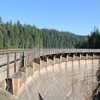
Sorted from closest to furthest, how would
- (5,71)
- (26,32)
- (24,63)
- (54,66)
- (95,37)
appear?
(5,71), (24,63), (54,66), (95,37), (26,32)

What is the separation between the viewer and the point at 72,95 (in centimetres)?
2541

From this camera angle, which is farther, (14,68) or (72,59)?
(72,59)

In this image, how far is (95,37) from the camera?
76.6 m

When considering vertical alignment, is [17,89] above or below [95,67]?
above

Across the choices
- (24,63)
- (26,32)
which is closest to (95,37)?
(26,32)

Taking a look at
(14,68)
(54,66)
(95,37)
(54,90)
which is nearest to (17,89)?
(14,68)

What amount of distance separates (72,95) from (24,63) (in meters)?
16.9

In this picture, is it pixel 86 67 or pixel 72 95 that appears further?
pixel 86 67

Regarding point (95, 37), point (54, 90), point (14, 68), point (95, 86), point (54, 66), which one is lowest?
point (95, 86)

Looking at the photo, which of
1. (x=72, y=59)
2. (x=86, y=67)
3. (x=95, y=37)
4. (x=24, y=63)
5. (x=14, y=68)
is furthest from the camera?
(x=95, y=37)

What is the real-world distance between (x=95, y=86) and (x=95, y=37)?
48220 millimetres

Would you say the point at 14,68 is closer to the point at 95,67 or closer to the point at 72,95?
the point at 72,95

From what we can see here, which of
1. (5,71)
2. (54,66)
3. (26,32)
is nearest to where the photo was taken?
(5,71)

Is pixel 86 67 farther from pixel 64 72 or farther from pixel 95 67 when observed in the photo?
pixel 64 72
